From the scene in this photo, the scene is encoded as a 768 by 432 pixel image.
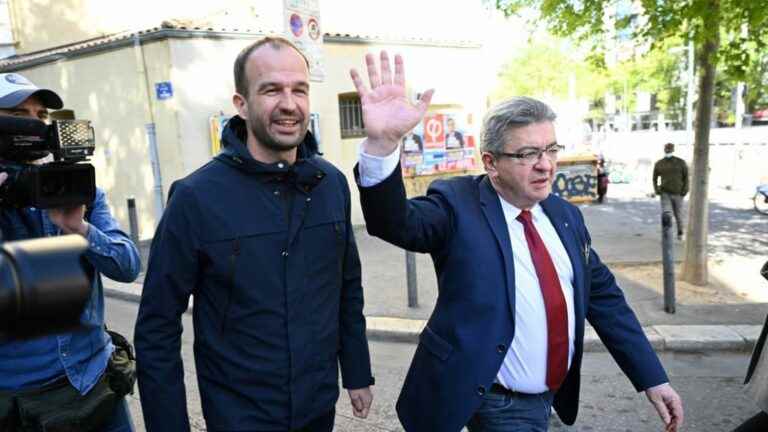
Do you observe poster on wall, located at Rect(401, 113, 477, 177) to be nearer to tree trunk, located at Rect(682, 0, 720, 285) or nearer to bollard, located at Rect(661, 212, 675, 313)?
tree trunk, located at Rect(682, 0, 720, 285)

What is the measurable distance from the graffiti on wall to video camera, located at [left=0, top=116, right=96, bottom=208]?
43.4 ft

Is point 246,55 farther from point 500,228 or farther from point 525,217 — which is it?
point 525,217

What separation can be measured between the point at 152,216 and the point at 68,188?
392 inches

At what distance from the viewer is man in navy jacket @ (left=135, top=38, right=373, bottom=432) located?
6.23 ft

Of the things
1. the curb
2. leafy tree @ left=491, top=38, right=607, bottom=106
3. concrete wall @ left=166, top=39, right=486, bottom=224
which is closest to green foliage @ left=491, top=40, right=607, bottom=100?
leafy tree @ left=491, top=38, right=607, bottom=106

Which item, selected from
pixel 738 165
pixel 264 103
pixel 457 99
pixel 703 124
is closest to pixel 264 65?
pixel 264 103

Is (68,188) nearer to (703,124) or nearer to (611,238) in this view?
(703,124)

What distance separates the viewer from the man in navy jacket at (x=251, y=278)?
6.23 ft

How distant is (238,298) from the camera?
1.91 metres

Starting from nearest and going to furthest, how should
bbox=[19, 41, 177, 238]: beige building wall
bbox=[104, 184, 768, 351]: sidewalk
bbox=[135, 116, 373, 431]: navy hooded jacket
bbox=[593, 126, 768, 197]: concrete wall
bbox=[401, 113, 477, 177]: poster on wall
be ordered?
bbox=[135, 116, 373, 431]: navy hooded jacket
bbox=[104, 184, 768, 351]: sidewalk
bbox=[19, 41, 177, 238]: beige building wall
bbox=[401, 113, 477, 177]: poster on wall
bbox=[593, 126, 768, 197]: concrete wall

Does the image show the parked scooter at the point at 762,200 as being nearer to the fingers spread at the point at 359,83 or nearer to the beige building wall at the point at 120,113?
the beige building wall at the point at 120,113

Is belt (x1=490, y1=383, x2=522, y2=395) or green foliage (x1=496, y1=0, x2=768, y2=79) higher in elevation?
green foliage (x1=496, y1=0, x2=768, y2=79)

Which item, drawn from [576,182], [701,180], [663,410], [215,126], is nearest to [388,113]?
[663,410]

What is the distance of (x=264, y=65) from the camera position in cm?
198
